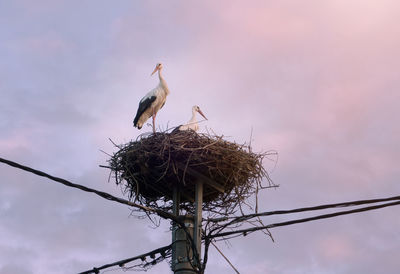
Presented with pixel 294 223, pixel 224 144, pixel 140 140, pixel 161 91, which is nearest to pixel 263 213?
pixel 294 223

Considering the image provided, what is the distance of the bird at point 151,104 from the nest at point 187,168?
161 inches

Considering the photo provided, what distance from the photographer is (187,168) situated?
7.20 m

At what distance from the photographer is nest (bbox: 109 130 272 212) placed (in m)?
7.33

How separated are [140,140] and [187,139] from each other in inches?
26.2

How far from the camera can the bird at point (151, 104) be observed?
477 inches

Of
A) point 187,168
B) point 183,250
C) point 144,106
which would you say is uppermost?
point 144,106

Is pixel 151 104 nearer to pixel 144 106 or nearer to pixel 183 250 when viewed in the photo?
pixel 144 106

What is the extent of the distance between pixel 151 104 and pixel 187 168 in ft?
16.7

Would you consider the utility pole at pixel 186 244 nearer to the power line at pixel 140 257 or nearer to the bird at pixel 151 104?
the power line at pixel 140 257

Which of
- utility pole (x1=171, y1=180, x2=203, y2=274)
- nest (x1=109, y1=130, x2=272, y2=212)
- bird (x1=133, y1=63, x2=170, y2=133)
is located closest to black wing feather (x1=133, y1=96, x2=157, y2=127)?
bird (x1=133, y1=63, x2=170, y2=133)

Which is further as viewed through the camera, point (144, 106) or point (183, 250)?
point (144, 106)

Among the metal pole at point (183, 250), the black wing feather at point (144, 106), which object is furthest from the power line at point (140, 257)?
the black wing feather at point (144, 106)

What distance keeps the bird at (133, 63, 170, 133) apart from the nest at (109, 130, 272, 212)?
4095 mm

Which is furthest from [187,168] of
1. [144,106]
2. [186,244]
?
[144,106]
